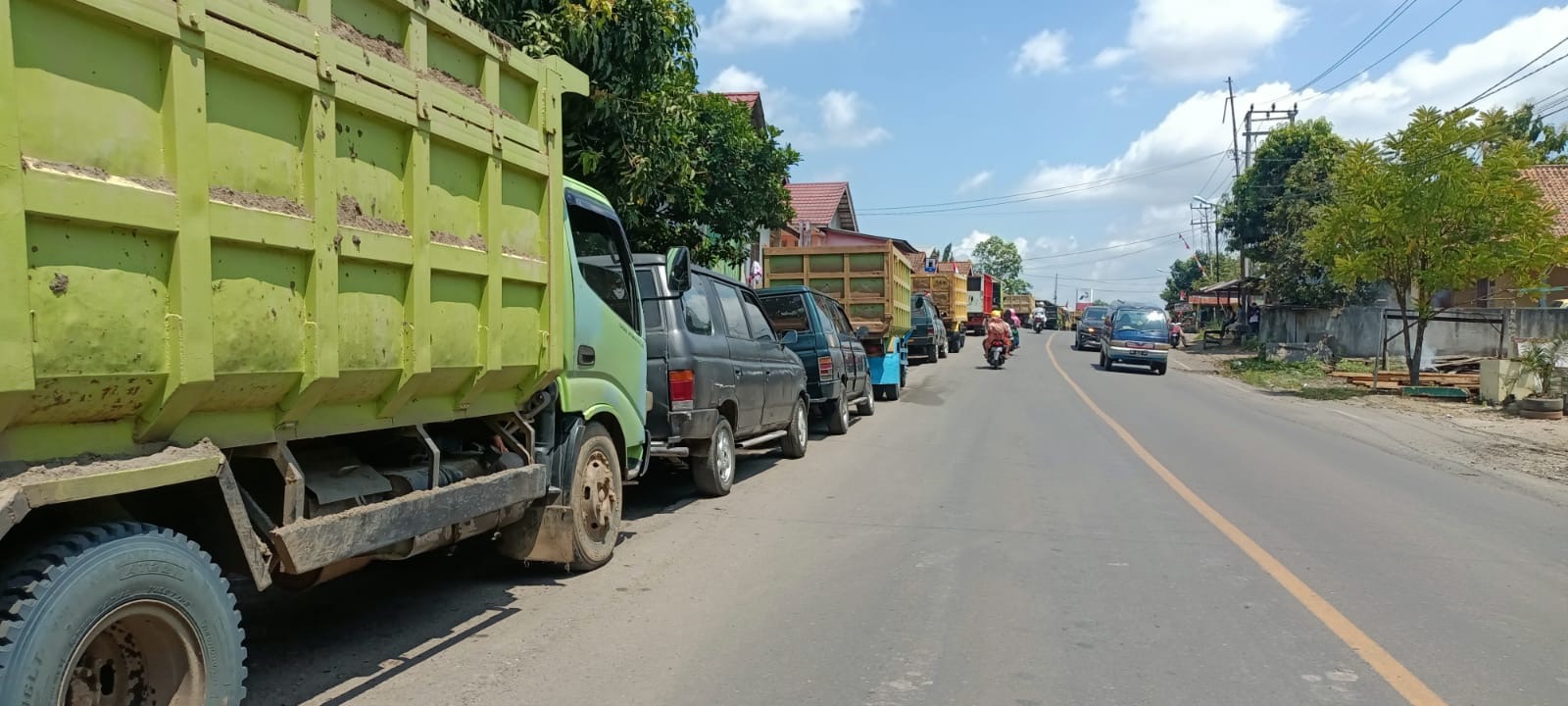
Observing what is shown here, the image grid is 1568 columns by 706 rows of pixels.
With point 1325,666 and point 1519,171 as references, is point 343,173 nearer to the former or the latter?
point 1325,666

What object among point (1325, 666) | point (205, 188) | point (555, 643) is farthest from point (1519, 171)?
point (205, 188)

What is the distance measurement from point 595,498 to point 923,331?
23.2 metres

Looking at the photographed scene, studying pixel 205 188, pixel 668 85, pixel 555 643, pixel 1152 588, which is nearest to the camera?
pixel 205 188

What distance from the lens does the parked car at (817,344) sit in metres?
12.4

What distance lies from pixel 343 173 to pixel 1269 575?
5548mm

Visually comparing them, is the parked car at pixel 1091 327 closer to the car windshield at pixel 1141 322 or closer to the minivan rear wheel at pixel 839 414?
the car windshield at pixel 1141 322

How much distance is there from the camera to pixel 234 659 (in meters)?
3.36

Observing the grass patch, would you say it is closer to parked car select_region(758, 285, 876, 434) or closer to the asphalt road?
the asphalt road

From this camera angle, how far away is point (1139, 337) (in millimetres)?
26734

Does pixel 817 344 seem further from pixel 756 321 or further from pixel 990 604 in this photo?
pixel 990 604

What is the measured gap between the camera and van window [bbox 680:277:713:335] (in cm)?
813

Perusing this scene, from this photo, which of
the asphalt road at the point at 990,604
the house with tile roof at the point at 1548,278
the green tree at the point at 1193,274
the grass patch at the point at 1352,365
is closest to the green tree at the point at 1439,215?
the grass patch at the point at 1352,365

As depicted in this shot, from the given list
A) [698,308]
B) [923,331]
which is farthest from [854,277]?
[698,308]

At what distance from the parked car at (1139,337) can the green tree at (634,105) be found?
17.3m
